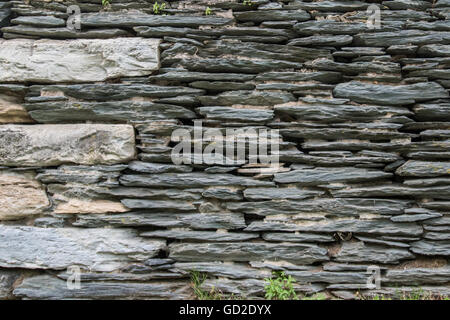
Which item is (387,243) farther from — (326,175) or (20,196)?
(20,196)

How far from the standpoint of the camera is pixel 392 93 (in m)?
2.89

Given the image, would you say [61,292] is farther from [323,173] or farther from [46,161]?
[323,173]

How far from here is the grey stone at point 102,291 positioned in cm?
282

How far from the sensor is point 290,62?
9.68 ft

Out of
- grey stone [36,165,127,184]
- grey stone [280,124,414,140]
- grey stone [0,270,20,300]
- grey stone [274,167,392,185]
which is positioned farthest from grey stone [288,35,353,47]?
grey stone [0,270,20,300]

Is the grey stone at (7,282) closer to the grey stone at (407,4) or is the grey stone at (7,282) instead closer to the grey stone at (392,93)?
the grey stone at (392,93)

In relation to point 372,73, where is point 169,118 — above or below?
below

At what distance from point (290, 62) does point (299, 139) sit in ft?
Result: 2.52

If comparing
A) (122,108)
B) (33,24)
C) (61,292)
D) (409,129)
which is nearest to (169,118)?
(122,108)

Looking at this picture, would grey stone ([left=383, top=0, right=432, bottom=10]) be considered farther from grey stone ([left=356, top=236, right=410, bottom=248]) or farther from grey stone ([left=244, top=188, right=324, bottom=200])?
grey stone ([left=356, top=236, right=410, bottom=248])

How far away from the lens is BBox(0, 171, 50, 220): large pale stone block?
2.91 m

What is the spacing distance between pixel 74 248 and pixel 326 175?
252 centimetres

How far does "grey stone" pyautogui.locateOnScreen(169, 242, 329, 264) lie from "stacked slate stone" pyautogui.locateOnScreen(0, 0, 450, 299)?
14mm

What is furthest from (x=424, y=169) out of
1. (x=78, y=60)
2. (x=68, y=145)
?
(x=78, y=60)
